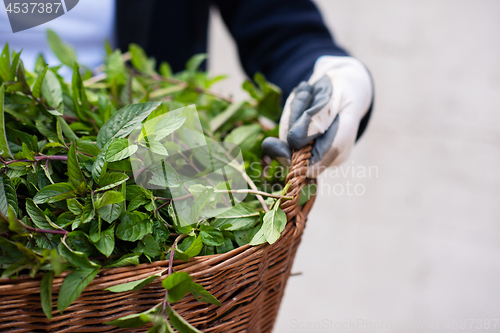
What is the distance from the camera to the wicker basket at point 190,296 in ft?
0.84

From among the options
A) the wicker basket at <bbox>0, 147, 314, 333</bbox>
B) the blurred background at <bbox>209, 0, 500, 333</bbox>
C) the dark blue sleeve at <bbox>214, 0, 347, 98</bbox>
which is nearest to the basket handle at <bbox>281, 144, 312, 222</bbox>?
the wicker basket at <bbox>0, 147, 314, 333</bbox>

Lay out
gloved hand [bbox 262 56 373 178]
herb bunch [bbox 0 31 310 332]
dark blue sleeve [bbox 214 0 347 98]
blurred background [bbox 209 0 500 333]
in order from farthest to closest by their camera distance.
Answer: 1. blurred background [bbox 209 0 500 333]
2. dark blue sleeve [bbox 214 0 347 98]
3. gloved hand [bbox 262 56 373 178]
4. herb bunch [bbox 0 31 310 332]

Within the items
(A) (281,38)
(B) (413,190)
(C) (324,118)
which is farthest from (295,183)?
(B) (413,190)

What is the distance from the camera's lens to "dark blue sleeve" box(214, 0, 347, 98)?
0.58 m

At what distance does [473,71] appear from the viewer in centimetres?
134

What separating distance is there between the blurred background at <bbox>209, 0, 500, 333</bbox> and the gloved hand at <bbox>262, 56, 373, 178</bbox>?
2.25ft

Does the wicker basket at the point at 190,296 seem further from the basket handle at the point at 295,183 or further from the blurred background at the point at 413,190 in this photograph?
the blurred background at the point at 413,190

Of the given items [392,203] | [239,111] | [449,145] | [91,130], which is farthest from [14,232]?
[449,145]

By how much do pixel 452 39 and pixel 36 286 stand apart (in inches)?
63.8

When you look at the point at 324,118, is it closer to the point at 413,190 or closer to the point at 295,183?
the point at 295,183

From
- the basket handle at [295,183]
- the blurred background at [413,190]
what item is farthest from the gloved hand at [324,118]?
the blurred background at [413,190]

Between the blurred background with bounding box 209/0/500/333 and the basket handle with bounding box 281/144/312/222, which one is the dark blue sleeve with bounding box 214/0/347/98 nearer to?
the basket handle with bounding box 281/144/312/222

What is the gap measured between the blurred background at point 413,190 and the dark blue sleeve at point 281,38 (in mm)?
375

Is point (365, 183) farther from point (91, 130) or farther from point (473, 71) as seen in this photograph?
point (91, 130)
